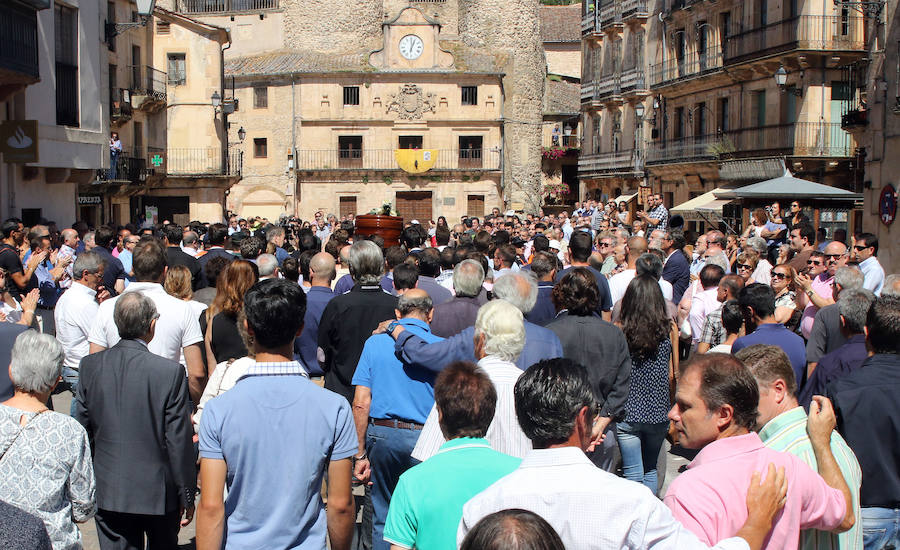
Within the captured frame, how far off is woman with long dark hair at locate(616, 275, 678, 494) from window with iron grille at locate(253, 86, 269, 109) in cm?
4492

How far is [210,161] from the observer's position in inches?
1464

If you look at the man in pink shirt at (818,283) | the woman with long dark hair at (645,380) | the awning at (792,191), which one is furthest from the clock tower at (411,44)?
the woman with long dark hair at (645,380)

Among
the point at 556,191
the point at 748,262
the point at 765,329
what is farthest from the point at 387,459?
the point at 556,191

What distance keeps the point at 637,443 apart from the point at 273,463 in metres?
3.13

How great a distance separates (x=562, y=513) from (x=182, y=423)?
Result: 8.79 feet

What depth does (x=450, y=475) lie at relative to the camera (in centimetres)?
346

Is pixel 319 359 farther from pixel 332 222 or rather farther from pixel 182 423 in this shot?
pixel 332 222

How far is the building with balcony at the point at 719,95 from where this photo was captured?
24.7 metres

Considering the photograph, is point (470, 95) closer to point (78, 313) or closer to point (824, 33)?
point (824, 33)

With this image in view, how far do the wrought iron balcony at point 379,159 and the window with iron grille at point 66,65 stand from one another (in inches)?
1063

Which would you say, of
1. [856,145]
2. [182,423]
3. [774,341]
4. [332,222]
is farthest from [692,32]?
[182,423]

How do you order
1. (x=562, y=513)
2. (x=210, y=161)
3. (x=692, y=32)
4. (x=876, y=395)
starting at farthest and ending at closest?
(x=210, y=161)
(x=692, y=32)
(x=876, y=395)
(x=562, y=513)

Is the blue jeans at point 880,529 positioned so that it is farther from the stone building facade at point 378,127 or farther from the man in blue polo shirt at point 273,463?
the stone building facade at point 378,127

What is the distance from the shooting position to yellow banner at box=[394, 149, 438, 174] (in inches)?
1806
